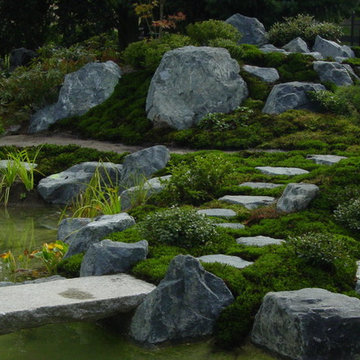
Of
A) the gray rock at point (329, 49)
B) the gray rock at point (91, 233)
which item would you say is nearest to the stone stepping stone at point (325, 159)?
the gray rock at point (91, 233)

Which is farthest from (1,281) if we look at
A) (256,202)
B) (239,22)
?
(239,22)

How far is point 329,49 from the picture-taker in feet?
63.3

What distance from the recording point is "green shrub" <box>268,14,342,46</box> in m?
20.1

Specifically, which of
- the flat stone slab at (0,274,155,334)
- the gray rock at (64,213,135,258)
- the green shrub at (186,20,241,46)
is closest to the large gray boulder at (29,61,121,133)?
the green shrub at (186,20,241,46)

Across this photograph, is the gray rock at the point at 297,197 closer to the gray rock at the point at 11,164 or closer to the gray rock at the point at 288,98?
the gray rock at the point at 11,164

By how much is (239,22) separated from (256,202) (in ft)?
38.9

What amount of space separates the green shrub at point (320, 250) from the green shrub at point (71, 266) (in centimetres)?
217

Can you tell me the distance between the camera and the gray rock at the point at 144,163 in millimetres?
11742

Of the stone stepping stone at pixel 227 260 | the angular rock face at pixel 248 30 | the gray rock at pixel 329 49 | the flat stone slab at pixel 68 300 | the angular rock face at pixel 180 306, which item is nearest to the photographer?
the flat stone slab at pixel 68 300

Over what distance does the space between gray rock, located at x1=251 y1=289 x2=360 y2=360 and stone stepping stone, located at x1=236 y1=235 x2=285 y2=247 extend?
6.04 feet

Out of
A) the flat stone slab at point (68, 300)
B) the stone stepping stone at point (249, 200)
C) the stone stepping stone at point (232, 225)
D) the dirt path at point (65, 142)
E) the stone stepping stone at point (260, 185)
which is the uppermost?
the flat stone slab at point (68, 300)

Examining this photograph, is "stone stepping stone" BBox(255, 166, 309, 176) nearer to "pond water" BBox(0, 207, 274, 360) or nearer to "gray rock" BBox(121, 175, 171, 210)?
"gray rock" BBox(121, 175, 171, 210)

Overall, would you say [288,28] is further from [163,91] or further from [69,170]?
[69,170]

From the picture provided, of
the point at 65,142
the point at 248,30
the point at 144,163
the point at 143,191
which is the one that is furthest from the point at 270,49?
the point at 143,191
